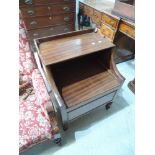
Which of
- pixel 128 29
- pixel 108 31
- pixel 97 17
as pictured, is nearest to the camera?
pixel 128 29

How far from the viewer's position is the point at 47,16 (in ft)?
7.11

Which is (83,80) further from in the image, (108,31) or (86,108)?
(108,31)

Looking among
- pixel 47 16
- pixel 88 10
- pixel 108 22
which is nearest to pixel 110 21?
pixel 108 22

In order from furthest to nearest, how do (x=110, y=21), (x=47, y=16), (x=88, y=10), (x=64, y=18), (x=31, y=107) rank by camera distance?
(x=64, y=18)
(x=47, y=16)
(x=88, y=10)
(x=110, y=21)
(x=31, y=107)

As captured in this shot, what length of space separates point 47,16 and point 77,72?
1.32 m

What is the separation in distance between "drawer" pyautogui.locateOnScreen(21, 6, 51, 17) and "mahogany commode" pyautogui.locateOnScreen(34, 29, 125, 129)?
1075 millimetres

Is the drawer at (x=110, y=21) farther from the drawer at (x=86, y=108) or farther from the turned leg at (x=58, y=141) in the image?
the turned leg at (x=58, y=141)
